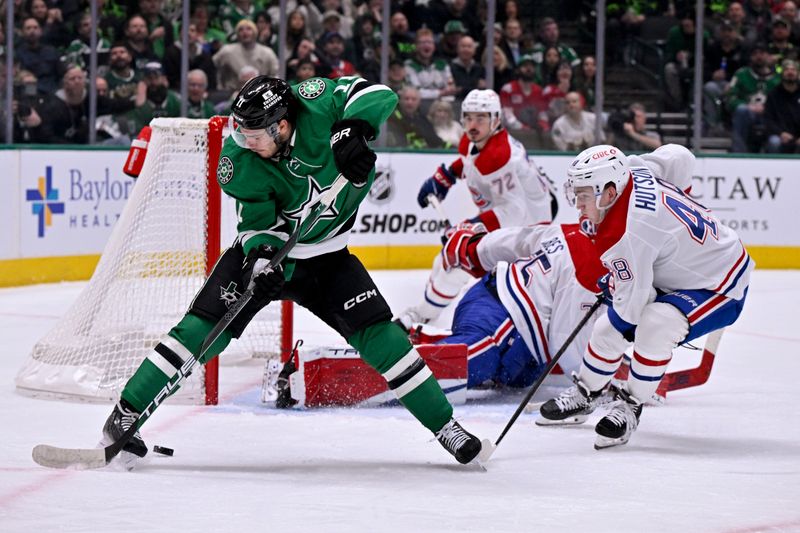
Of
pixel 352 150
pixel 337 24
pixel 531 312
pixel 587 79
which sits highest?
pixel 337 24

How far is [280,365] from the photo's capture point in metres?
4.43

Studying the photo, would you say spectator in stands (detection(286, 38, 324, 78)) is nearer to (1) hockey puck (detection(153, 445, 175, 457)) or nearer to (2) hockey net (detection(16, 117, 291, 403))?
(2) hockey net (detection(16, 117, 291, 403))

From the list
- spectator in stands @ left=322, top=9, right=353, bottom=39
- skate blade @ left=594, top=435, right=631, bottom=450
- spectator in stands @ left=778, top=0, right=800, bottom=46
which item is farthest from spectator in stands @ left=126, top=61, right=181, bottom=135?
skate blade @ left=594, top=435, right=631, bottom=450

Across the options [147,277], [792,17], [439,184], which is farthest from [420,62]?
[147,277]

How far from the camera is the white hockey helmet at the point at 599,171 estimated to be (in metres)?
3.71

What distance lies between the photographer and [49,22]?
7.93 metres

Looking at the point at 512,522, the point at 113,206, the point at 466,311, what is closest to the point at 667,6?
the point at 113,206

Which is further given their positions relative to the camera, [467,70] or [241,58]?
[467,70]

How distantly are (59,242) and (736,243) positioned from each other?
479 centimetres

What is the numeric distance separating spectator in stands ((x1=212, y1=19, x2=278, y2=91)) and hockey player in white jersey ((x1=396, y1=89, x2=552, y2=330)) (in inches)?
110

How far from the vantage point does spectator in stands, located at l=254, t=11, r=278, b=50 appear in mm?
8758

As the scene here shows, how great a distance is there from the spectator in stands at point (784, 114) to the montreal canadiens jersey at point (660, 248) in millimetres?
5734

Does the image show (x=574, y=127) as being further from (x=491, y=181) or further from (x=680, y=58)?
(x=491, y=181)

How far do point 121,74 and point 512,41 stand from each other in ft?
8.85
